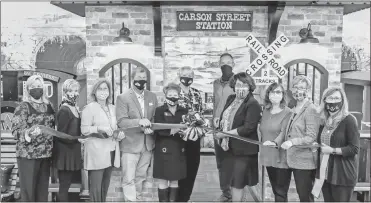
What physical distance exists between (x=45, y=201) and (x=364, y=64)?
3694mm

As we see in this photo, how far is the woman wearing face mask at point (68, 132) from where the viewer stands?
3.54m

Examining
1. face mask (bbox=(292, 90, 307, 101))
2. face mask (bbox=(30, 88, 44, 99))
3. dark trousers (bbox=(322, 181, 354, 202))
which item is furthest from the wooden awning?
face mask (bbox=(30, 88, 44, 99))

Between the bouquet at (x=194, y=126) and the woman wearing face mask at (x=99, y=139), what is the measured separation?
0.65 m

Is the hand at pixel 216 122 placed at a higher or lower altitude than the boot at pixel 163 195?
higher

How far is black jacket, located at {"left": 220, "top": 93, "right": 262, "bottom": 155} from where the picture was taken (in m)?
3.43

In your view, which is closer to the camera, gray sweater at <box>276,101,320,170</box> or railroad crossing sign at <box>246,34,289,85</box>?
gray sweater at <box>276,101,320,170</box>

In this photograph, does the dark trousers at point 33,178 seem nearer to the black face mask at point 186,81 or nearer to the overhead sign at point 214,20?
the black face mask at point 186,81

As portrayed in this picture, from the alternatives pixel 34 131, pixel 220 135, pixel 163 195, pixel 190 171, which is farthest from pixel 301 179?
pixel 34 131

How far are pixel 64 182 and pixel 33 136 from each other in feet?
1.82

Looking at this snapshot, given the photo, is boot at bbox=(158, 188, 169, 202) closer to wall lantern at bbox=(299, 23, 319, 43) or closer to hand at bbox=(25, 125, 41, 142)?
hand at bbox=(25, 125, 41, 142)

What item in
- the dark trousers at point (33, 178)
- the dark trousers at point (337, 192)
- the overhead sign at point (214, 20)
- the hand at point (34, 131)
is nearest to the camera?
the dark trousers at point (337, 192)

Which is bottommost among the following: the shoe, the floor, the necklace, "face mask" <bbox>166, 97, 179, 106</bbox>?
the shoe

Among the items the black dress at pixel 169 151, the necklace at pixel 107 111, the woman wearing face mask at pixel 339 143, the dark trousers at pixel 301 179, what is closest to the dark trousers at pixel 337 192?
the woman wearing face mask at pixel 339 143

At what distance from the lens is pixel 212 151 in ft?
12.9
